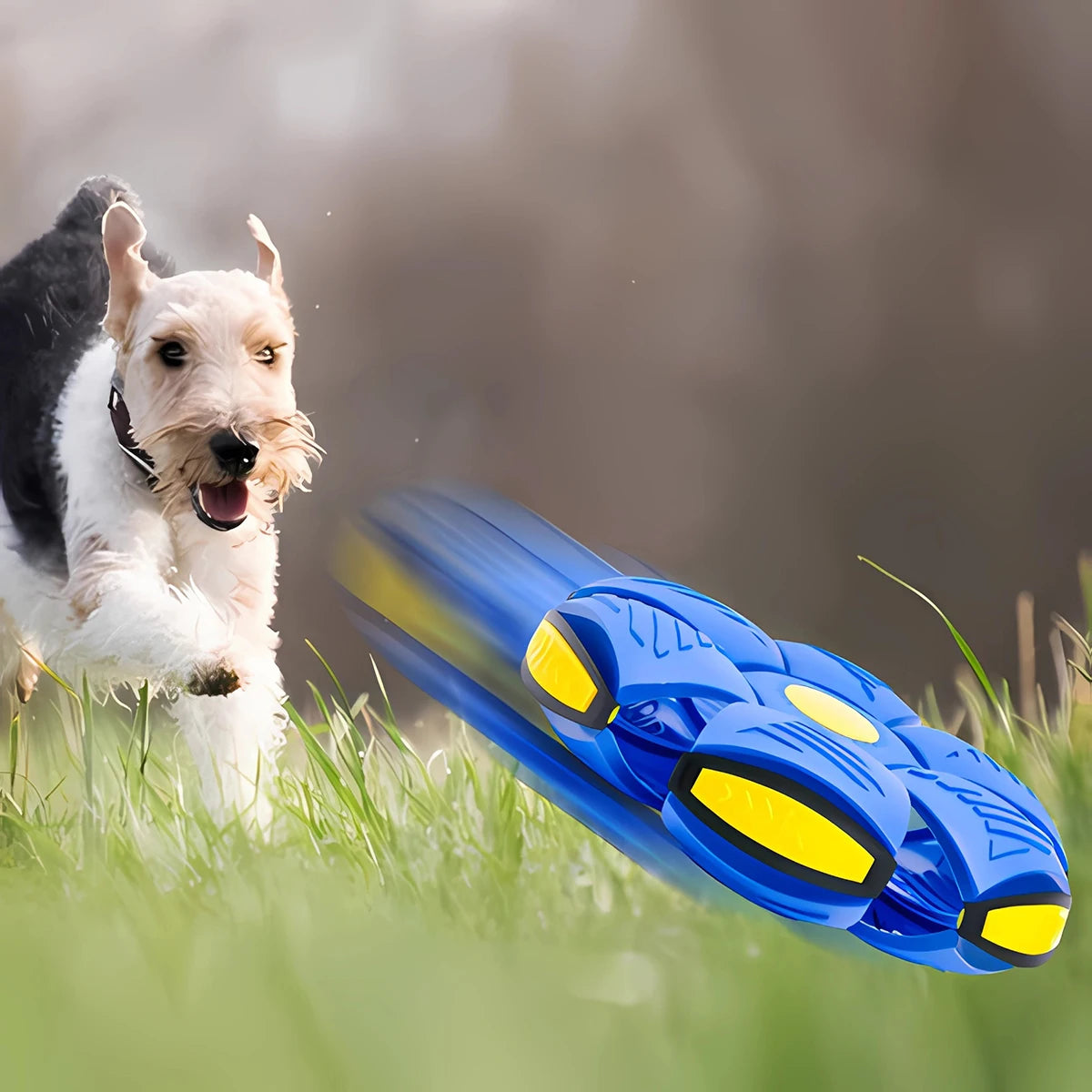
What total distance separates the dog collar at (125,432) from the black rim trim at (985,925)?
3.37ft

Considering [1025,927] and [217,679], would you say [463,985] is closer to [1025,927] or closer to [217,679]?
[1025,927]

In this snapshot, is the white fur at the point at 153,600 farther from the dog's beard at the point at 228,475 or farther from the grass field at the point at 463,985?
the grass field at the point at 463,985

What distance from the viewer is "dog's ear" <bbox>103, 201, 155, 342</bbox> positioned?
136cm

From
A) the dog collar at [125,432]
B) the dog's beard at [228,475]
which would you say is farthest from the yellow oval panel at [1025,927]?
the dog collar at [125,432]

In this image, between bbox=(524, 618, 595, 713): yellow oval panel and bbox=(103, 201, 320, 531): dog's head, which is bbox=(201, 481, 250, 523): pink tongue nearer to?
bbox=(103, 201, 320, 531): dog's head

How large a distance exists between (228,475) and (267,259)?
314 millimetres

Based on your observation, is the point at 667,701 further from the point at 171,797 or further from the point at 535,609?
the point at 171,797

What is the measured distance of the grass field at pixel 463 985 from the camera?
2.67 feet

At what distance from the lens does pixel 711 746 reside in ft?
2.89

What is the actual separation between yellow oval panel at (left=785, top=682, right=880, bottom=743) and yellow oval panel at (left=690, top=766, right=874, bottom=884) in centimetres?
13

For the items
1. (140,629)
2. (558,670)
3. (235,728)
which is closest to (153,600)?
(140,629)

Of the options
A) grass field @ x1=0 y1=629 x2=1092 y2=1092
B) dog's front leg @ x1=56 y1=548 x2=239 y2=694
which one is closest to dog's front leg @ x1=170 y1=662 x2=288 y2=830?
dog's front leg @ x1=56 y1=548 x2=239 y2=694

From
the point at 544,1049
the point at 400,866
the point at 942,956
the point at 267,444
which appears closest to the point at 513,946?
the point at 544,1049

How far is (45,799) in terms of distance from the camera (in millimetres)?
1402
